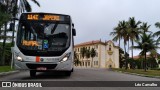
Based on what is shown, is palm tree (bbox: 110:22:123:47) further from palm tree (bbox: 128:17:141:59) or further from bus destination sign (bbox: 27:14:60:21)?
bus destination sign (bbox: 27:14:60:21)

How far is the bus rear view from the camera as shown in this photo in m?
16.3

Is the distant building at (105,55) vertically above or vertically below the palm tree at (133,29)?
below

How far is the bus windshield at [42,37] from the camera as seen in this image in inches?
644

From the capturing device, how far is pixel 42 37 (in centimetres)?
1658

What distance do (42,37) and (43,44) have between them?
0.39 m

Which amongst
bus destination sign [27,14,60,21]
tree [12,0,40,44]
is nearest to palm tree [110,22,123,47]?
tree [12,0,40,44]

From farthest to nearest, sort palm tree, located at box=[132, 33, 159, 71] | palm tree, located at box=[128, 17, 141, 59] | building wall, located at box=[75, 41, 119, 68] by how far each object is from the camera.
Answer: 1. building wall, located at box=[75, 41, 119, 68]
2. palm tree, located at box=[128, 17, 141, 59]
3. palm tree, located at box=[132, 33, 159, 71]

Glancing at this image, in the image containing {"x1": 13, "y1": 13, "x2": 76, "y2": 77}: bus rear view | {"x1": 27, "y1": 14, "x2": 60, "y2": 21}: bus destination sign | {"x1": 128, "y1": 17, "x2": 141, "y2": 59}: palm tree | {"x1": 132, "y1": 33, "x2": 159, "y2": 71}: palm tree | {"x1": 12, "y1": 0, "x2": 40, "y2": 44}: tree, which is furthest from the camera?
{"x1": 128, "y1": 17, "x2": 141, "y2": 59}: palm tree

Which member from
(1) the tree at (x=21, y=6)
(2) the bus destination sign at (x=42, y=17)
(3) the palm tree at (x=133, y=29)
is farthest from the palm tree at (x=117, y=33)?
(2) the bus destination sign at (x=42, y=17)

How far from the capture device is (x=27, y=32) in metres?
16.7

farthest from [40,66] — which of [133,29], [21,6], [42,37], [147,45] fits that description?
[133,29]

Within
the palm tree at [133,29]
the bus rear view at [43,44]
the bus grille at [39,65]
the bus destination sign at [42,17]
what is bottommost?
the bus grille at [39,65]

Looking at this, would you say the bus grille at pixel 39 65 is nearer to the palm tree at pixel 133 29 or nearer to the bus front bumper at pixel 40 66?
the bus front bumper at pixel 40 66

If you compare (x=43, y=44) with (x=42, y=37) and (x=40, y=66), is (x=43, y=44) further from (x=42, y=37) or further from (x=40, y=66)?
(x=40, y=66)
